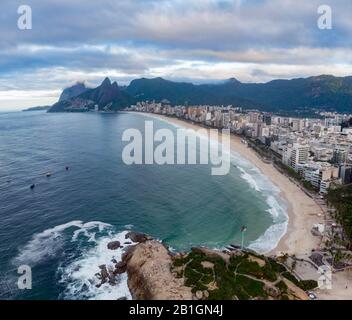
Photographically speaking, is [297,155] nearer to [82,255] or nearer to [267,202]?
[267,202]

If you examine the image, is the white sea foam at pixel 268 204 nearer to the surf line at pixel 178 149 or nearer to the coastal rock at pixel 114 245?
the surf line at pixel 178 149

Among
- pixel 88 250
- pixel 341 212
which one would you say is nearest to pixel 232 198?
pixel 341 212

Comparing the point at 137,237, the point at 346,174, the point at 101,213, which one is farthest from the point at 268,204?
the point at 101,213

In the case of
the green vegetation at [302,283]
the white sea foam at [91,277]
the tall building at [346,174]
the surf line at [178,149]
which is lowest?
the green vegetation at [302,283]

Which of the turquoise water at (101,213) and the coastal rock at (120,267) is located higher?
the turquoise water at (101,213)

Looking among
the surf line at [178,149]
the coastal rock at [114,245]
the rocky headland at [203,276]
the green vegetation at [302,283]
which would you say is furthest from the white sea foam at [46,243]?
the surf line at [178,149]
